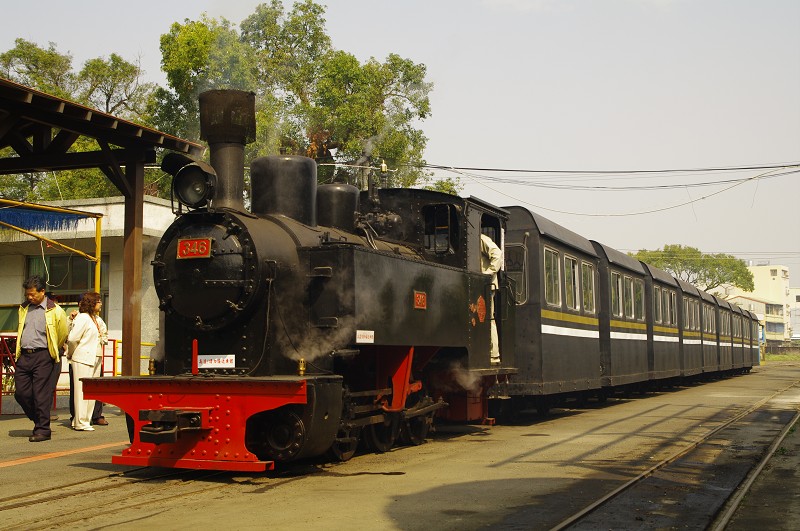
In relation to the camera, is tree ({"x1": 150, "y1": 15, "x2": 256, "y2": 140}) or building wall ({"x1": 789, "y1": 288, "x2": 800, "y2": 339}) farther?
building wall ({"x1": 789, "y1": 288, "x2": 800, "y2": 339})

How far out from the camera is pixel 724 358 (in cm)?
3123

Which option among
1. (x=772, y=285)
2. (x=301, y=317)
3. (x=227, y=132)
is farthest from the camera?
(x=772, y=285)

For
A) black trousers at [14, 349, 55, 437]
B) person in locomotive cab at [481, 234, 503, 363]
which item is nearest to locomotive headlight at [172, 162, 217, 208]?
black trousers at [14, 349, 55, 437]

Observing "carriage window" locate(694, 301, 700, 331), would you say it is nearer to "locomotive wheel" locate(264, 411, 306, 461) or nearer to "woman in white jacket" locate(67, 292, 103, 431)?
"woman in white jacket" locate(67, 292, 103, 431)

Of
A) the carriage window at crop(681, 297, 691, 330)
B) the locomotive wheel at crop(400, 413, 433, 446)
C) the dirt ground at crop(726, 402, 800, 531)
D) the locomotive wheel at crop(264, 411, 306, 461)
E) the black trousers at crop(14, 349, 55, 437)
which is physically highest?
the carriage window at crop(681, 297, 691, 330)

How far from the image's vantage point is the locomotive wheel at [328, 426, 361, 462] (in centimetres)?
824

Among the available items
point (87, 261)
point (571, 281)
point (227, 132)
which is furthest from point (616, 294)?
point (87, 261)

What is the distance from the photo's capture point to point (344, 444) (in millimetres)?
8508

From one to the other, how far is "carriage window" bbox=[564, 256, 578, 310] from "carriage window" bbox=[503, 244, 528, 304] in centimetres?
153

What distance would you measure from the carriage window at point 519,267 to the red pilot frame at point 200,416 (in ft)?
19.9

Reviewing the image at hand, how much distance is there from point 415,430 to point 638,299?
10.3 meters

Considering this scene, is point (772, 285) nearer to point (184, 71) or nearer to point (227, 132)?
point (184, 71)

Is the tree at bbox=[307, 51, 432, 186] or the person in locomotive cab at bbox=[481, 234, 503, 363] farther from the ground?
the tree at bbox=[307, 51, 432, 186]

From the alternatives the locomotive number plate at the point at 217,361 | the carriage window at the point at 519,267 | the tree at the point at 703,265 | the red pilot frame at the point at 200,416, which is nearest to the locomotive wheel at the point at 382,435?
the locomotive number plate at the point at 217,361
